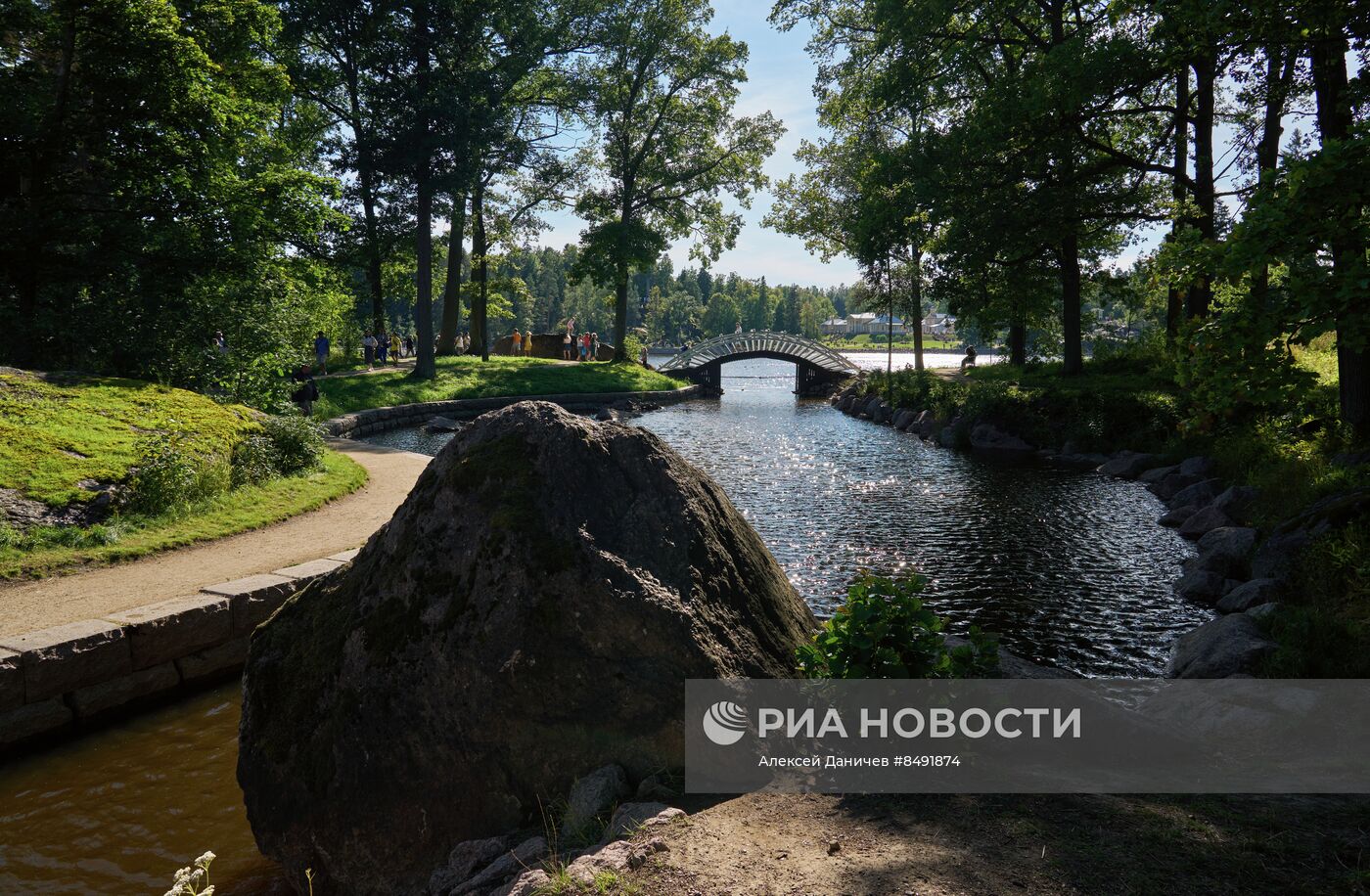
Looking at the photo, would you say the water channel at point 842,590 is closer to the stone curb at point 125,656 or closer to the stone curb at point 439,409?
the stone curb at point 125,656

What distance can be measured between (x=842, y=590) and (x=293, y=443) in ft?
29.5

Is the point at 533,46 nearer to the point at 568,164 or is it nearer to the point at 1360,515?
the point at 568,164

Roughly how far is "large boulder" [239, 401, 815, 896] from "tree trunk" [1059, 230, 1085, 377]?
78.0 feet

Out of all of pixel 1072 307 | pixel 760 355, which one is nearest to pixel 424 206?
pixel 1072 307

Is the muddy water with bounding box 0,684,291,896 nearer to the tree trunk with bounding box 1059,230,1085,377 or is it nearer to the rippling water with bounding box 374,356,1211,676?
the rippling water with bounding box 374,356,1211,676

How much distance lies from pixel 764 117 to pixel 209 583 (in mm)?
38752

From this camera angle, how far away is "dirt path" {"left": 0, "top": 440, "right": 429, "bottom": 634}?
23.2ft

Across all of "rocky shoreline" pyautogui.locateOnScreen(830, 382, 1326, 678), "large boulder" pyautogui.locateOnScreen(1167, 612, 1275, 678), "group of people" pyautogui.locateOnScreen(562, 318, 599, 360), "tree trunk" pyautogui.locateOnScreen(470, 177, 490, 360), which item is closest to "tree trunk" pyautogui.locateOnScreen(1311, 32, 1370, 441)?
"rocky shoreline" pyautogui.locateOnScreen(830, 382, 1326, 678)

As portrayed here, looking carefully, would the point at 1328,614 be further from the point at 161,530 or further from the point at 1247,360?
the point at 161,530

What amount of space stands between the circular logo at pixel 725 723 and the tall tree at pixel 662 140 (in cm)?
3581

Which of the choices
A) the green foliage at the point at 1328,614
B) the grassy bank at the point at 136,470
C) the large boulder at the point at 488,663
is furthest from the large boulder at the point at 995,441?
the large boulder at the point at 488,663

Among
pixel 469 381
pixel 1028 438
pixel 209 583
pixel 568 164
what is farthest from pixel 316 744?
pixel 568 164

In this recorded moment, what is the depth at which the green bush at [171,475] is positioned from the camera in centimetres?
982

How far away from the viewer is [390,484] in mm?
13805
